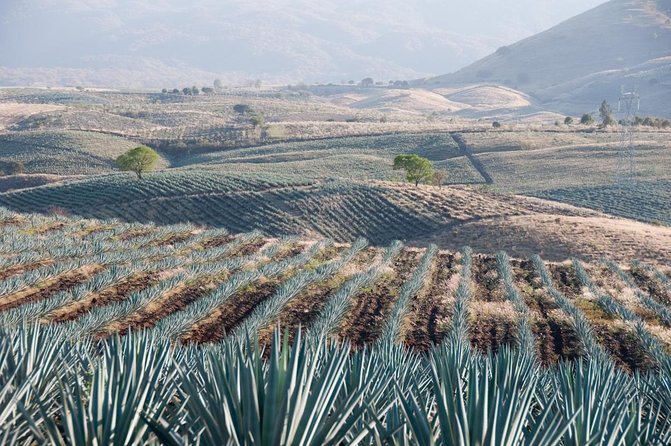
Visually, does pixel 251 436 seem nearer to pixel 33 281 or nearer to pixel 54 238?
pixel 33 281

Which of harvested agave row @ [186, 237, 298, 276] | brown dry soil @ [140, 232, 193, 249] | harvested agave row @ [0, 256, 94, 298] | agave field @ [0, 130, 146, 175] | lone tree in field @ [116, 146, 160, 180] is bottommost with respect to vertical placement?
agave field @ [0, 130, 146, 175]

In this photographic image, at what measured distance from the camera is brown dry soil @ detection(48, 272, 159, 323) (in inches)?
494

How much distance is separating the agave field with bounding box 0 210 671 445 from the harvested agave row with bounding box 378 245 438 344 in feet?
0.35

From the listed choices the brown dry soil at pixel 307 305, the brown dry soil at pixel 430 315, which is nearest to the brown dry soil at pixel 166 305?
the brown dry soil at pixel 307 305

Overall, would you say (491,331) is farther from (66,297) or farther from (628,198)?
(628,198)

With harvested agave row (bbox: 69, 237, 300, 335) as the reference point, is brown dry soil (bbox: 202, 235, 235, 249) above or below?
below

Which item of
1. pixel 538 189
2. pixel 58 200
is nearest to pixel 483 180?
pixel 538 189

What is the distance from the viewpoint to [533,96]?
167 m

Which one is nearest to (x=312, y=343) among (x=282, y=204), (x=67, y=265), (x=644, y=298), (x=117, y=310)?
(x=117, y=310)

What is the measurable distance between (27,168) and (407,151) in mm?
36131

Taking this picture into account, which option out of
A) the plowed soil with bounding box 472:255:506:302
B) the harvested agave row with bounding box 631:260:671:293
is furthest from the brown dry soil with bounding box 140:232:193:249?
the harvested agave row with bounding box 631:260:671:293

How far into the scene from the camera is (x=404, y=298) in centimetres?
1572

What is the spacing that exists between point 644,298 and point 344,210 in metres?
24.2

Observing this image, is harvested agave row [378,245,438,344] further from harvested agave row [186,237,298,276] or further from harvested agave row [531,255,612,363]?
harvested agave row [186,237,298,276]
